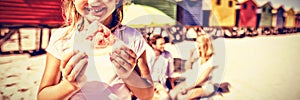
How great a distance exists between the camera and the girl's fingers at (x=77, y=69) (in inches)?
66.5

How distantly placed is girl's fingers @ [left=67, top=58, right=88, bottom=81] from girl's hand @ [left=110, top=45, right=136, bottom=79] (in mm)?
160

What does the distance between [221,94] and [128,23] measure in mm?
931

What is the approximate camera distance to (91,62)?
1716 mm

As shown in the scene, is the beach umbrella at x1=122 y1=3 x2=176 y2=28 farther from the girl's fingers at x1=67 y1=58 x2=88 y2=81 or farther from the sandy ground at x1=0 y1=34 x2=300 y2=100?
the sandy ground at x1=0 y1=34 x2=300 y2=100

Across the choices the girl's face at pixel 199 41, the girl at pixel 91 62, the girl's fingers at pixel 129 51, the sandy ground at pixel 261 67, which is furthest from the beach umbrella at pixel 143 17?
the sandy ground at pixel 261 67

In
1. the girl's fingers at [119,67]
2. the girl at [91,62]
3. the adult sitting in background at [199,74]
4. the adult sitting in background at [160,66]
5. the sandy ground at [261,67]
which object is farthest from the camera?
the sandy ground at [261,67]

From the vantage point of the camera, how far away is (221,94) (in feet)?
7.41

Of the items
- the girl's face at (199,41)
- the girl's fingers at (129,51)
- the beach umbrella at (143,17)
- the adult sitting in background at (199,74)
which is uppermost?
the beach umbrella at (143,17)

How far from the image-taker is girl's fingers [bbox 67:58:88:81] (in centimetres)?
169

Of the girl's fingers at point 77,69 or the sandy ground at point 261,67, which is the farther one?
the sandy ground at point 261,67

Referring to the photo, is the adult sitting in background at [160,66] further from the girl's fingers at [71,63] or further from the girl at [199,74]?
the girl's fingers at [71,63]

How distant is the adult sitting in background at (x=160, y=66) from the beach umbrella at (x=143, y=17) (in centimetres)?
9

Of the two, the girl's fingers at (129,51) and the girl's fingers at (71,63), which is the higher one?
the girl's fingers at (129,51)

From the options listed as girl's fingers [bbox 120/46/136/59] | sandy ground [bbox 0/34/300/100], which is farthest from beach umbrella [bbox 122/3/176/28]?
sandy ground [bbox 0/34/300/100]
